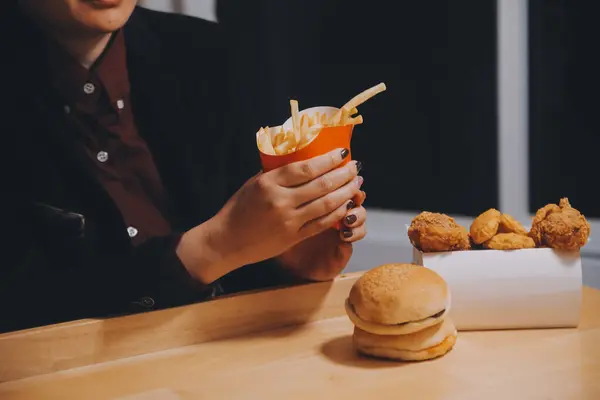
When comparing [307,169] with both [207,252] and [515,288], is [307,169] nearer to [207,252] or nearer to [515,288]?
[207,252]

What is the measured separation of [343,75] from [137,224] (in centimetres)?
141

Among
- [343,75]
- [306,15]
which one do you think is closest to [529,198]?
[343,75]

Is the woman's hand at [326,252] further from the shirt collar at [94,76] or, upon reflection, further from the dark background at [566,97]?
the dark background at [566,97]

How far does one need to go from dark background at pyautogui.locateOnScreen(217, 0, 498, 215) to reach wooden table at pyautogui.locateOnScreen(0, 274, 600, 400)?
4.30 ft

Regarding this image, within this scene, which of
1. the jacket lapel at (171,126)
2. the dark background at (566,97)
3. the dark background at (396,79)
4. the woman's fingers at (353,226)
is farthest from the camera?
the dark background at (396,79)

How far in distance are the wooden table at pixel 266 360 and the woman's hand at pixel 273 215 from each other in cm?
9

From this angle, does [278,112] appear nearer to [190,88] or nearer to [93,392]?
[190,88]

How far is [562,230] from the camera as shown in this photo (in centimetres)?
98

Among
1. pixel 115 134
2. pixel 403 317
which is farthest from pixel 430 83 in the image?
pixel 403 317

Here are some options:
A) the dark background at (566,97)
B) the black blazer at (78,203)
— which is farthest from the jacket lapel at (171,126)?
the dark background at (566,97)

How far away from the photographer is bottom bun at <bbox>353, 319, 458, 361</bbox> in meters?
0.87

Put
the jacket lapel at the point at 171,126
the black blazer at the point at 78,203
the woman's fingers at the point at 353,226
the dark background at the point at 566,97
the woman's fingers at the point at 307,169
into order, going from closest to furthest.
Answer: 1. the woman's fingers at the point at 307,169
2. the woman's fingers at the point at 353,226
3. the black blazer at the point at 78,203
4. the jacket lapel at the point at 171,126
5. the dark background at the point at 566,97

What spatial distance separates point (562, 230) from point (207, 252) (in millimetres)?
593

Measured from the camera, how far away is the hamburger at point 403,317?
34.3 inches
